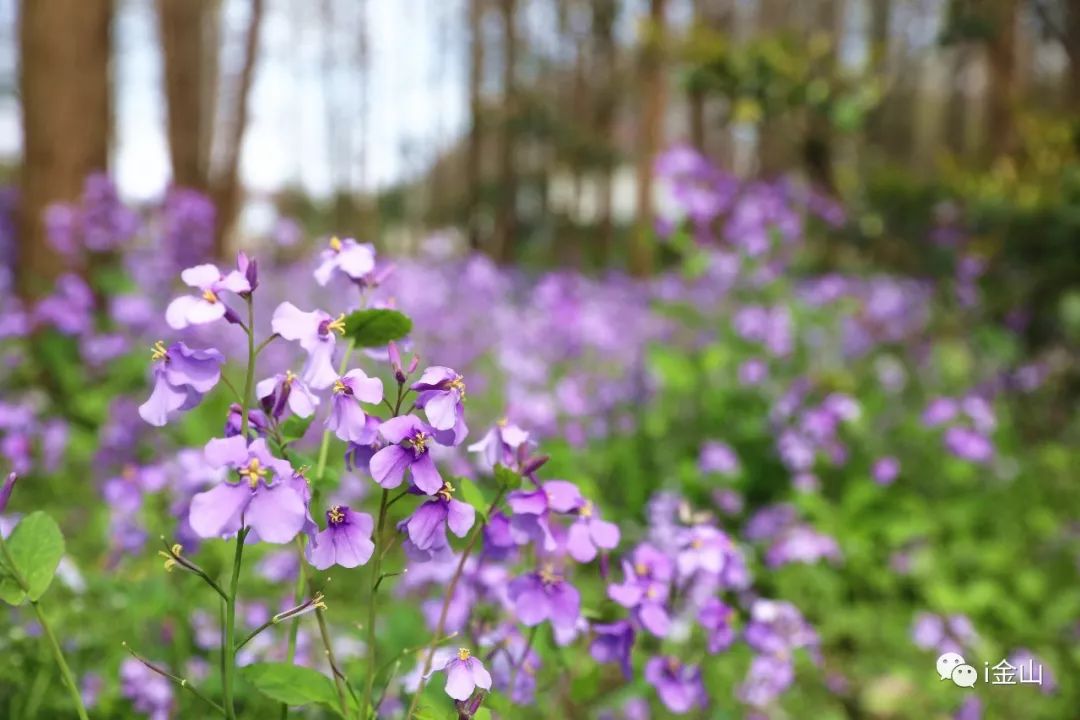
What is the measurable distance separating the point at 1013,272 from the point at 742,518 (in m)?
1.94

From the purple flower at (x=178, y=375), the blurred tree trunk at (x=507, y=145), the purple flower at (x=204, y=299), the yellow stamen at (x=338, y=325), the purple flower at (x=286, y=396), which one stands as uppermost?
the purple flower at (x=204, y=299)

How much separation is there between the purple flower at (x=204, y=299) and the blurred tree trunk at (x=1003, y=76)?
17.8 ft

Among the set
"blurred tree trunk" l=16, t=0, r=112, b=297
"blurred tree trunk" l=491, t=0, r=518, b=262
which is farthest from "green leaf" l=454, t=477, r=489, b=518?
"blurred tree trunk" l=491, t=0, r=518, b=262

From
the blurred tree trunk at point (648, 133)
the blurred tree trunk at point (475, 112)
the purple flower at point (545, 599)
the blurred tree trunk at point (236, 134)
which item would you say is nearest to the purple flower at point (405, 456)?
the purple flower at point (545, 599)

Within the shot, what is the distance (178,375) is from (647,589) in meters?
0.61

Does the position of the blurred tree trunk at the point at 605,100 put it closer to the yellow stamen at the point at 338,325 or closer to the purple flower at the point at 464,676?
the yellow stamen at the point at 338,325

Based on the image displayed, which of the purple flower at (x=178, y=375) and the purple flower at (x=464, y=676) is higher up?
the purple flower at (x=178, y=375)

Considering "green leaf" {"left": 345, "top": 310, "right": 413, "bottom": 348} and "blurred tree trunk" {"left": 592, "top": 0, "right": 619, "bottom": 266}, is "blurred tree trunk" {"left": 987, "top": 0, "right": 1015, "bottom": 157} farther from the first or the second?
"blurred tree trunk" {"left": 592, "top": 0, "right": 619, "bottom": 266}

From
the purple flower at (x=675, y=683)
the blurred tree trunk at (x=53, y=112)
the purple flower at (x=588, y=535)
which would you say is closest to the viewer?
the purple flower at (x=588, y=535)

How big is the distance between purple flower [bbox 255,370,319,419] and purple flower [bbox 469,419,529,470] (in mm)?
181

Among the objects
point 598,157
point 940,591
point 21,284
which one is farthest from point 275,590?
point 598,157

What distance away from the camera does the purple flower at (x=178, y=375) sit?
3.13ft

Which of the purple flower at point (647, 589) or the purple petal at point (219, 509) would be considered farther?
the purple flower at point (647, 589)

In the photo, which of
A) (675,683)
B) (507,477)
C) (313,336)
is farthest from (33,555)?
(675,683)
